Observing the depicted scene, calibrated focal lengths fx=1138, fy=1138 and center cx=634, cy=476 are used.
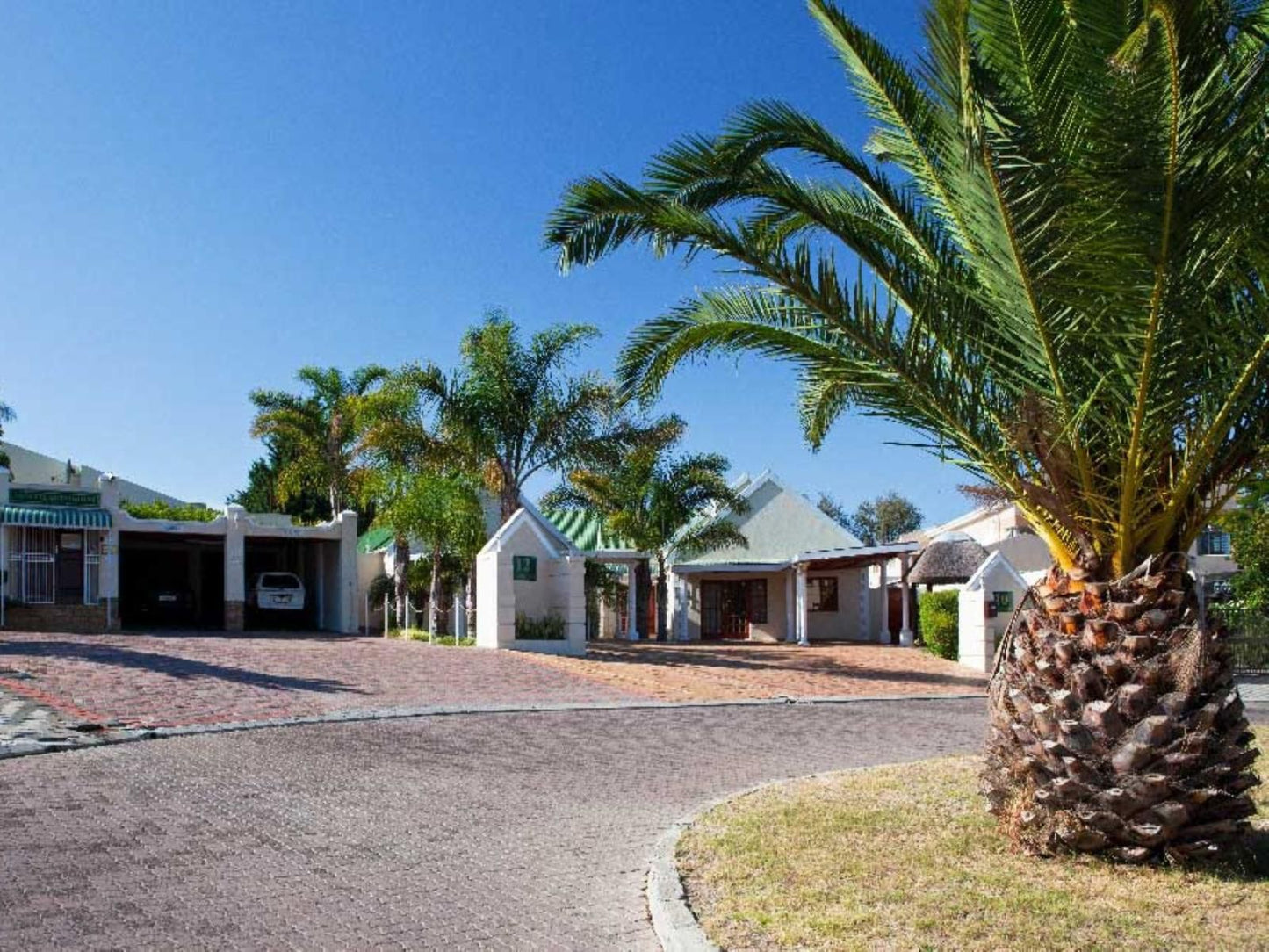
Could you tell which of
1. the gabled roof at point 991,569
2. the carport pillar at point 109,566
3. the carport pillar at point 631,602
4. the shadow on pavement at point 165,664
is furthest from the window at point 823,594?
the shadow on pavement at point 165,664

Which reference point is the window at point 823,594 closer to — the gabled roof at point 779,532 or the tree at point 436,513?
the gabled roof at point 779,532

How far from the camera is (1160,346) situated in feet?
20.0

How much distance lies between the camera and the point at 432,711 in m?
13.7

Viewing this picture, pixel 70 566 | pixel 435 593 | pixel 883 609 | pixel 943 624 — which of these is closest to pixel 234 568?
pixel 70 566

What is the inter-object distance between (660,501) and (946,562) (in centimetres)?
819

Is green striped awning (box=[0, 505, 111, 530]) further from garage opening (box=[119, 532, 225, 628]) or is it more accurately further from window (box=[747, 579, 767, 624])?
window (box=[747, 579, 767, 624])

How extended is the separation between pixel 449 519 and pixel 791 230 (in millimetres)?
16864

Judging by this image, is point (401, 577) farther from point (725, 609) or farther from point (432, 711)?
point (432, 711)

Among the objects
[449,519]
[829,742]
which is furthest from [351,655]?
[829,742]

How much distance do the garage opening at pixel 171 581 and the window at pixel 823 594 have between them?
1667 centimetres

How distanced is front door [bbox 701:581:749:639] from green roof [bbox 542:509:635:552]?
3.76m

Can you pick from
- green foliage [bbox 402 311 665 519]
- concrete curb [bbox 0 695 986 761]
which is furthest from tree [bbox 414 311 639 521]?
concrete curb [bbox 0 695 986 761]

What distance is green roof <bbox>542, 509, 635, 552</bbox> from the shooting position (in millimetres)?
30641

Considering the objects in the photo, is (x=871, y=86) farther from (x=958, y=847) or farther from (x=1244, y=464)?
(x=958, y=847)
